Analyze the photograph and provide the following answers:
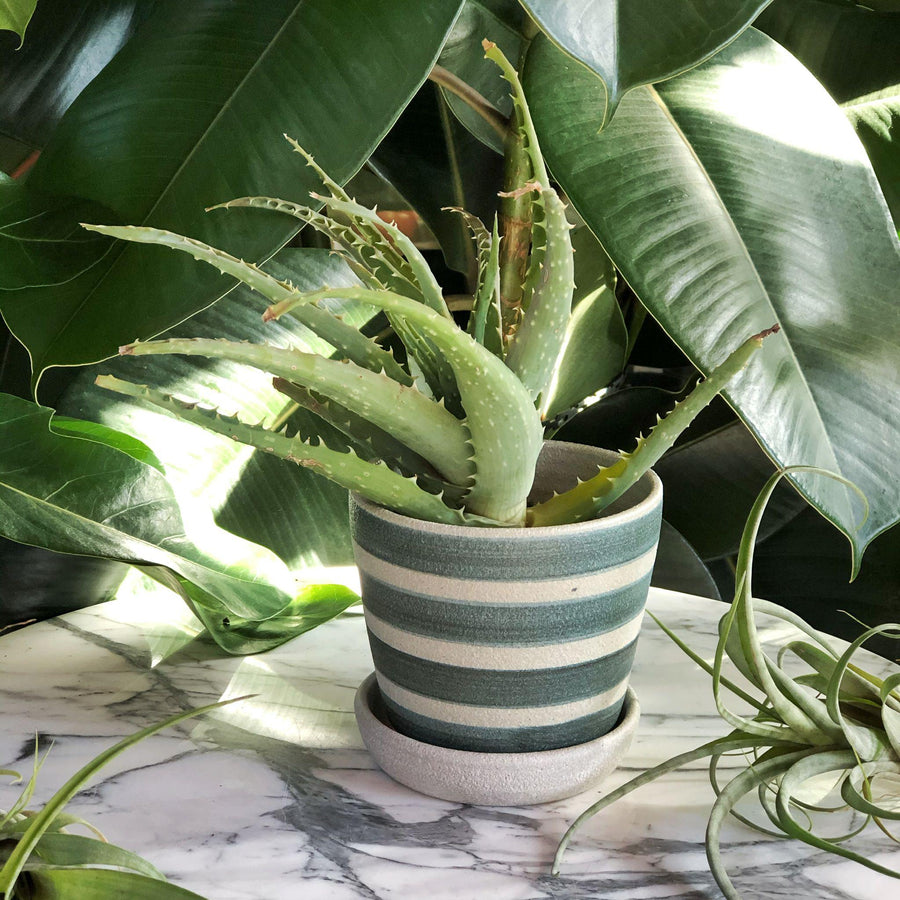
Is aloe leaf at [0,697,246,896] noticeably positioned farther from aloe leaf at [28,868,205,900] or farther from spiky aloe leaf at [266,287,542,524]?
spiky aloe leaf at [266,287,542,524]

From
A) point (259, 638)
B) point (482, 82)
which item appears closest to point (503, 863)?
point (259, 638)

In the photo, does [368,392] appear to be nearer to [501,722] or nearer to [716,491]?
[501,722]

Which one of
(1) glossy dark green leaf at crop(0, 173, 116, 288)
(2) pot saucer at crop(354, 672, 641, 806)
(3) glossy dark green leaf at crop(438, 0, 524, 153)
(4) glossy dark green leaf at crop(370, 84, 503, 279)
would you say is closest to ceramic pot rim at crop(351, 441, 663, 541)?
(2) pot saucer at crop(354, 672, 641, 806)

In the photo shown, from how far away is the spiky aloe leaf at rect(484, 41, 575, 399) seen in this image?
1.35 ft

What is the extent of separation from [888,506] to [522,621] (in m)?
0.21

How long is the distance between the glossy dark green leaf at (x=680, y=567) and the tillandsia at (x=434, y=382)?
14.4 inches

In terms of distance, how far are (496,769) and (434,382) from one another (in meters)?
0.17

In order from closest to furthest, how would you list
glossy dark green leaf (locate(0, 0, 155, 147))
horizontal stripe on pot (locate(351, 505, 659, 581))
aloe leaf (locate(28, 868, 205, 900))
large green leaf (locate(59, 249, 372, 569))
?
aloe leaf (locate(28, 868, 205, 900)), horizontal stripe on pot (locate(351, 505, 659, 581)), large green leaf (locate(59, 249, 372, 569)), glossy dark green leaf (locate(0, 0, 155, 147))

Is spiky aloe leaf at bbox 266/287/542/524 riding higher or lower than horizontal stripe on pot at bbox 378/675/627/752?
higher

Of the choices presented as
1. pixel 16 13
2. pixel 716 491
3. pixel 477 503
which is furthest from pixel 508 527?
pixel 716 491

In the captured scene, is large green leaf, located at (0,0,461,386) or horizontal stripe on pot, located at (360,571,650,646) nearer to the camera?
horizontal stripe on pot, located at (360,571,650,646)

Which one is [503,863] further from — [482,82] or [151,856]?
[482,82]

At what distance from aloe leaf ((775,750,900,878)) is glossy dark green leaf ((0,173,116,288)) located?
43cm

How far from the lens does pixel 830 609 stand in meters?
1.05
